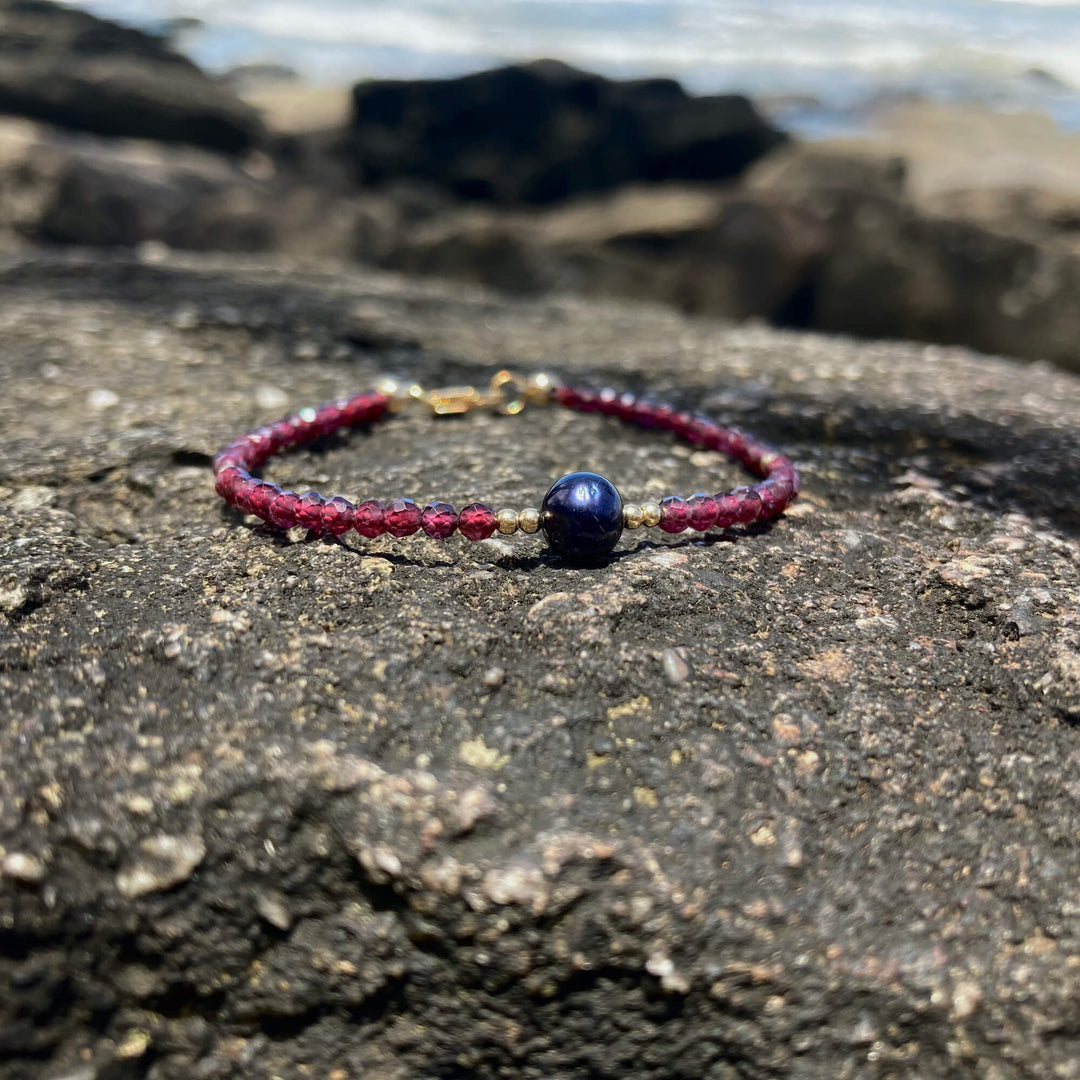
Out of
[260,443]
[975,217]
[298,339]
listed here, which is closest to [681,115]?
[975,217]

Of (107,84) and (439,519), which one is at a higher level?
(107,84)

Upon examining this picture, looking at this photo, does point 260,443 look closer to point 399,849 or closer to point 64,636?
point 64,636

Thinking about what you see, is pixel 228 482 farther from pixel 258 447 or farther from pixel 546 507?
pixel 546 507

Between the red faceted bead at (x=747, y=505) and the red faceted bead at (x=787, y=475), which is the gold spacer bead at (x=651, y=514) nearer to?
the red faceted bead at (x=747, y=505)

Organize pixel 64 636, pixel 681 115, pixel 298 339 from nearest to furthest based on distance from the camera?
pixel 64 636 < pixel 298 339 < pixel 681 115

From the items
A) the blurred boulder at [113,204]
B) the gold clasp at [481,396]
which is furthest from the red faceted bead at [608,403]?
the blurred boulder at [113,204]

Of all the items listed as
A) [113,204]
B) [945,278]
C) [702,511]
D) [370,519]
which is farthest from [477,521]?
[113,204]
